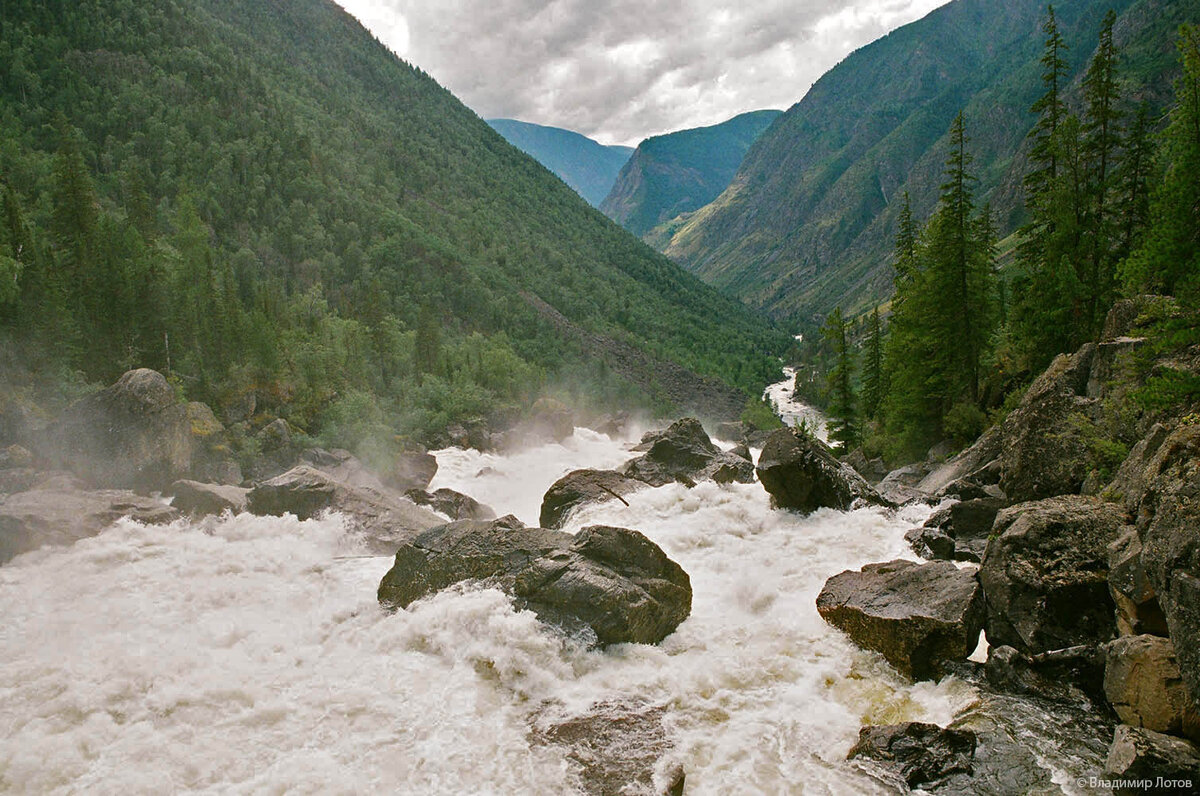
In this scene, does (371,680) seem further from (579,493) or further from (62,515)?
(62,515)

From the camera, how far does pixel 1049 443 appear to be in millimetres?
21422

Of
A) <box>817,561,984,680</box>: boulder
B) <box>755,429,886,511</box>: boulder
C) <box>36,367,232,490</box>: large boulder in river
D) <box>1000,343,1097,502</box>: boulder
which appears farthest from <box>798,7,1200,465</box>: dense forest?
<box>36,367,232,490</box>: large boulder in river

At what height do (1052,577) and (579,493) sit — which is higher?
(1052,577)

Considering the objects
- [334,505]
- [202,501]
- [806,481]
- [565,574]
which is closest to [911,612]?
[565,574]

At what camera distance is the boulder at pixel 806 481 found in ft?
86.9

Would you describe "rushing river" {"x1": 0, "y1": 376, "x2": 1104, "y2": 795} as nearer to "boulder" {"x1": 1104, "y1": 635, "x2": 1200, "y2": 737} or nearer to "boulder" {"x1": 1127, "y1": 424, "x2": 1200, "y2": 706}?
"boulder" {"x1": 1104, "y1": 635, "x2": 1200, "y2": 737}

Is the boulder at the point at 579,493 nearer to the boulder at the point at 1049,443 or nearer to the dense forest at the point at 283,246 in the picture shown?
the boulder at the point at 1049,443

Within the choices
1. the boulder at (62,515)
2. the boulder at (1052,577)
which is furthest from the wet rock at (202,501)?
the boulder at (1052,577)

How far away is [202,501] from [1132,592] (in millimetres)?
31095

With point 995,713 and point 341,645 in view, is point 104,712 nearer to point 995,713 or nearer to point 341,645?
point 341,645

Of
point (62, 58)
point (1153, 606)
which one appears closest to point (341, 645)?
point (1153, 606)

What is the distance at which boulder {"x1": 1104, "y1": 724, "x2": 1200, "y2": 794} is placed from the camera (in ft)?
33.1

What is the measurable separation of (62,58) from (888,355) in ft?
403

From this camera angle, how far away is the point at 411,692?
1466cm
